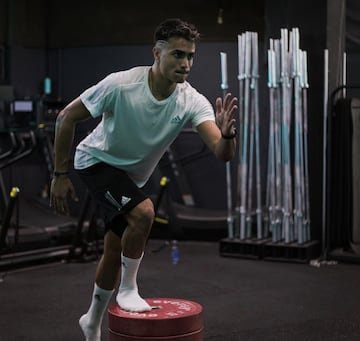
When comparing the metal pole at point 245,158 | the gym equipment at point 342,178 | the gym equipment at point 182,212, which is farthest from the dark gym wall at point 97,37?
the gym equipment at point 342,178

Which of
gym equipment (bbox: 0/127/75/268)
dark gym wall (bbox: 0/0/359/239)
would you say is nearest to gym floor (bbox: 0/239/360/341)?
gym equipment (bbox: 0/127/75/268)

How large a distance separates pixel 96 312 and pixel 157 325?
0.41 metres

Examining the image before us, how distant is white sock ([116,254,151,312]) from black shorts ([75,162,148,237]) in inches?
6.3

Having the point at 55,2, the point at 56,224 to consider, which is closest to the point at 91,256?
the point at 56,224

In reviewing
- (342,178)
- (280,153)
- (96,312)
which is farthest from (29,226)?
(96,312)

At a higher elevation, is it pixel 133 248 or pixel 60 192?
pixel 60 192

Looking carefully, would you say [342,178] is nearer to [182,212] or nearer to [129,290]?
[182,212]

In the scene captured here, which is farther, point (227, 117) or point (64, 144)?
point (64, 144)

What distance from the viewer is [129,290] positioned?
10.5ft

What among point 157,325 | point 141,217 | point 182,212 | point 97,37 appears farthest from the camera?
point 97,37

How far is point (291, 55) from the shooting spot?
6.32 m

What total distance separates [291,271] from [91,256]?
69.9 inches

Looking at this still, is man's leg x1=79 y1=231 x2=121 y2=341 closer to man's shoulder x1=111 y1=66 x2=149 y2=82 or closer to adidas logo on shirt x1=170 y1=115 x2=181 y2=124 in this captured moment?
adidas logo on shirt x1=170 y1=115 x2=181 y2=124

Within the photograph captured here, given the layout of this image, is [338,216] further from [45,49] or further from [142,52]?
[45,49]
